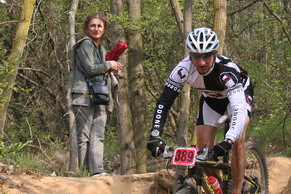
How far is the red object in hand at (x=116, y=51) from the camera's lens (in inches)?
276

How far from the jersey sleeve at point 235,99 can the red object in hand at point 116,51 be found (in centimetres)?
247

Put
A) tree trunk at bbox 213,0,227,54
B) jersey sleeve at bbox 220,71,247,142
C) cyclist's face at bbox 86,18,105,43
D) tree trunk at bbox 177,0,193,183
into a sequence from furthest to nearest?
tree trunk at bbox 177,0,193,183 → tree trunk at bbox 213,0,227,54 → cyclist's face at bbox 86,18,105,43 → jersey sleeve at bbox 220,71,247,142

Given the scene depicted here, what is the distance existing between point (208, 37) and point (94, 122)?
8.80 feet

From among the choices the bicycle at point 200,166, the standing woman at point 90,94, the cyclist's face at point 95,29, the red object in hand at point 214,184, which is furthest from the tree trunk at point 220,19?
the red object in hand at point 214,184

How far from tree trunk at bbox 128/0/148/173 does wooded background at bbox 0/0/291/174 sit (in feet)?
0.06

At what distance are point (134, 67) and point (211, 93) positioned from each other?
201 inches

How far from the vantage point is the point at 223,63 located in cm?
488

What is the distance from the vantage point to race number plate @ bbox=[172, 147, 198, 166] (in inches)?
161

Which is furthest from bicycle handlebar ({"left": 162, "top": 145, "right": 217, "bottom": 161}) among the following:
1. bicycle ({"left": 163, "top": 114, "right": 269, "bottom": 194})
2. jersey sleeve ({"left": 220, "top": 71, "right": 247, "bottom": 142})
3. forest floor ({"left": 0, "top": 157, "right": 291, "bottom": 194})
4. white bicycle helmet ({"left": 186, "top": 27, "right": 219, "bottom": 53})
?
forest floor ({"left": 0, "top": 157, "right": 291, "bottom": 194})

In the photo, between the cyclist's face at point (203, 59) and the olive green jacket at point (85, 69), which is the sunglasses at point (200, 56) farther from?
the olive green jacket at point (85, 69)

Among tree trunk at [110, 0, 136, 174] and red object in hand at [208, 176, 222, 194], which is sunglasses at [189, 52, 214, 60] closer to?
red object in hand at [208, 176, 222, 194]

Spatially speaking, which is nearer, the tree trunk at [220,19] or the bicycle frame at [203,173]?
the bicycle frame at [203,173]

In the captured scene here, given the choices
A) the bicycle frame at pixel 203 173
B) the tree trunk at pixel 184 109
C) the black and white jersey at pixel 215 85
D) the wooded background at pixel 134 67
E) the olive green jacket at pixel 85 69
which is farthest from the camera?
the wooded background at pixel 134 67

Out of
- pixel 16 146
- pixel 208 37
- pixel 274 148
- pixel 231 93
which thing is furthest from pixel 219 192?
pixel 274 148
